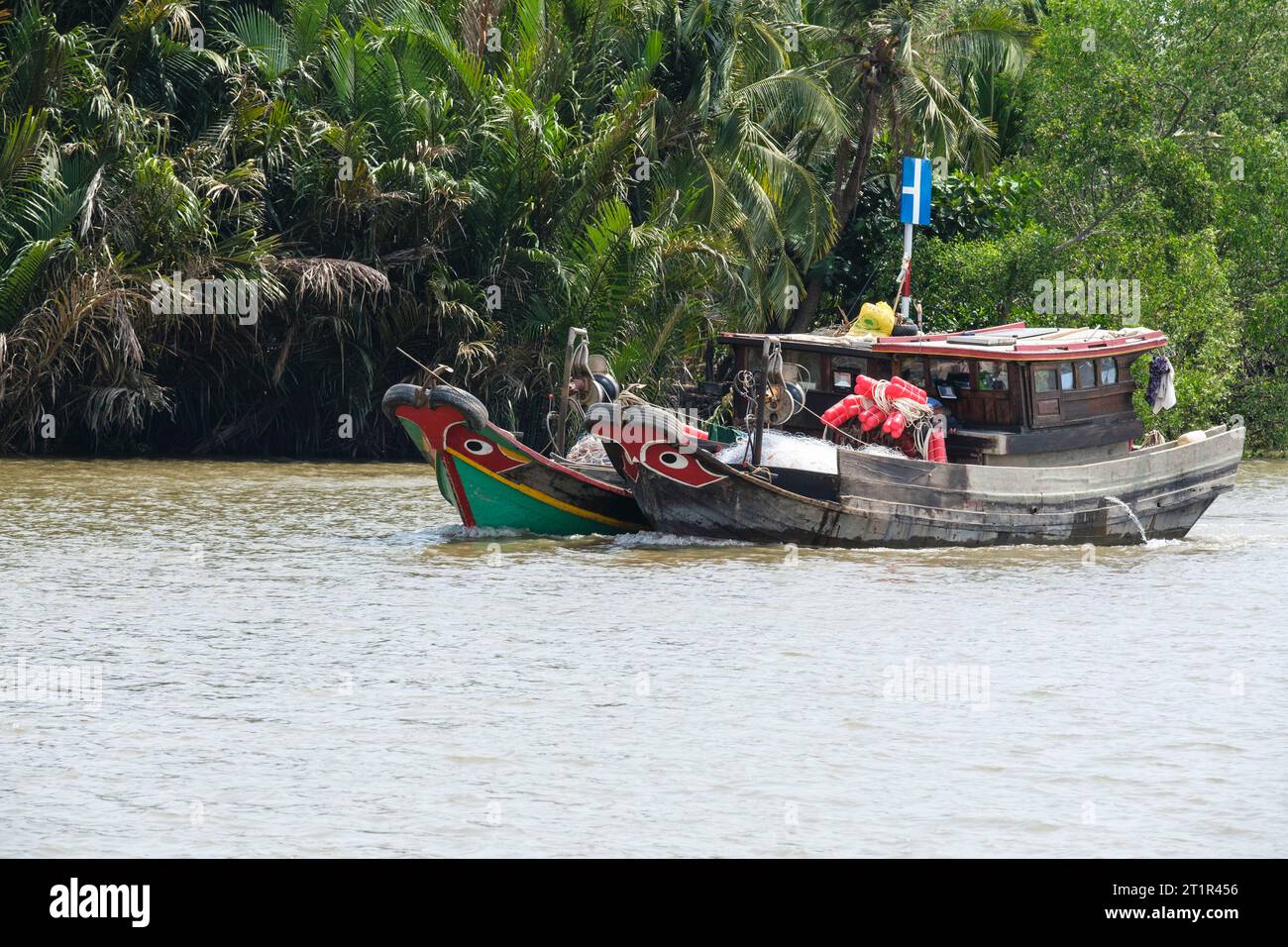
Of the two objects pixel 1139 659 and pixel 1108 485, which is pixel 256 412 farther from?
pixel 1139 659

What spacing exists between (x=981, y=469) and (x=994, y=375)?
1133 mm

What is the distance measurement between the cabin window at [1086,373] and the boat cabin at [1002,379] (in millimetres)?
10

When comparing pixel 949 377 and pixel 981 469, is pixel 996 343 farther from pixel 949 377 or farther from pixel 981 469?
pixel 981 469

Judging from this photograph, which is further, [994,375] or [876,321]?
[876,321]

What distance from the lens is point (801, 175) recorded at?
104 feet

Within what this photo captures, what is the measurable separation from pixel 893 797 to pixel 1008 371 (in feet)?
32.6

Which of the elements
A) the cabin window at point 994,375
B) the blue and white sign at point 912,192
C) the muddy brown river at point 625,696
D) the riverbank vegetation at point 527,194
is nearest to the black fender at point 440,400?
the muddy brown river at point 625,696

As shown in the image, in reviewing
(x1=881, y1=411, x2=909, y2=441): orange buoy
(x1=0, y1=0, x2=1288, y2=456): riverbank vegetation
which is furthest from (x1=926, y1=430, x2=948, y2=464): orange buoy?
(x1=0, y1=0, x2=1288, y2=456): riverbank vegetation

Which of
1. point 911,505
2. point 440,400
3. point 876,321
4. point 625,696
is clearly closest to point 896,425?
point 911,505

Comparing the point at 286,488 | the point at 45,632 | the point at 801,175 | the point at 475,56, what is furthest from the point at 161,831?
the point at 801,175

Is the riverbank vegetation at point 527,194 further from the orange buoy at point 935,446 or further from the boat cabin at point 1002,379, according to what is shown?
the orange buoy at point 935,446

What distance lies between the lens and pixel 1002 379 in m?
19.3

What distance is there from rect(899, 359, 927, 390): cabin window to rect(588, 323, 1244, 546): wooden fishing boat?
0.01 m

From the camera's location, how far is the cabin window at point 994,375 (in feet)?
63.1
